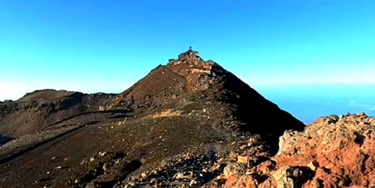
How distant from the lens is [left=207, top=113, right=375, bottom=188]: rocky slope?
28.0ft

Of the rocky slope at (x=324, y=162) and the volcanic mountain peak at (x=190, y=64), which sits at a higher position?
the volcanic mountain peak at (x=190, y=64)

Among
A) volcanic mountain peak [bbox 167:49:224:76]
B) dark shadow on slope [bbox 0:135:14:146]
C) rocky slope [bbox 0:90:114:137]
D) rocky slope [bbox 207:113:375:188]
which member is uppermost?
volcanic mountain peak [bbox 167:49:224:76]

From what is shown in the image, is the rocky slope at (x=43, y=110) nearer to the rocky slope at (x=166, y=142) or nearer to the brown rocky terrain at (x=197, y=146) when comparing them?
the brown rocky terrain at (x=197, y=146)

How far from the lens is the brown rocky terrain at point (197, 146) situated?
9172 mm

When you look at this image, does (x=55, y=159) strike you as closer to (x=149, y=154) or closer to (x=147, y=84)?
(x=149, y=154)

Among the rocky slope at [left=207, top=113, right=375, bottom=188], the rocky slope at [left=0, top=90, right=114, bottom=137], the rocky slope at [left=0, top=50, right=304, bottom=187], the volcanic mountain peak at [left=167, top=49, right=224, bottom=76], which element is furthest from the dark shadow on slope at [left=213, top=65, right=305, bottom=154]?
the rocky slope at [left=0, top=90, right=114, bottom=137]

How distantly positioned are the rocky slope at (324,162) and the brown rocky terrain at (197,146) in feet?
0.08

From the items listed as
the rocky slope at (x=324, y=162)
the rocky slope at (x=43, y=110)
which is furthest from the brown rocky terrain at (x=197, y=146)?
the rocky slope at (x=43, y=110)

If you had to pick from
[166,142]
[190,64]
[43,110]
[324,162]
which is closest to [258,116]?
[166,142]

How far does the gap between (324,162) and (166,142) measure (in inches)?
694

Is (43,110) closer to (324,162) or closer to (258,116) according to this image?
(258,116)

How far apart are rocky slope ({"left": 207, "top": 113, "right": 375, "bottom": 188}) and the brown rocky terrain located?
3 cm

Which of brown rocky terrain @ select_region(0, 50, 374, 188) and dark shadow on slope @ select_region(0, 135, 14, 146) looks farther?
dark shadow on slope @ select_region(0, 135, 14, 146)

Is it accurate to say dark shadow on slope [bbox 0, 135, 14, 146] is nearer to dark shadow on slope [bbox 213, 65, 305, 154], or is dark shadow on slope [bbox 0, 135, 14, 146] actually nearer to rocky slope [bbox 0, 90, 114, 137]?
rocky slope [bbox 0, 90, 114, 137]
